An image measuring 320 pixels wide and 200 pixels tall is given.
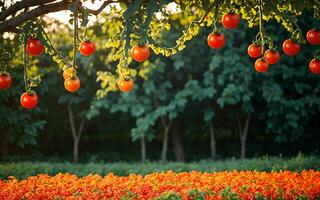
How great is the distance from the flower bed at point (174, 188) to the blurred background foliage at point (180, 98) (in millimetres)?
7159

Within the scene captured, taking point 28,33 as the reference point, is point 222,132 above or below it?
below

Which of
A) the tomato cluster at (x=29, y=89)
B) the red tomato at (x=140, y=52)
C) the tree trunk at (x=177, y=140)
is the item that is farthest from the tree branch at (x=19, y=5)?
the tree trunk at (x=177, y=140)

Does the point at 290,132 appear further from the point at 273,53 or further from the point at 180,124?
the point at 273,53

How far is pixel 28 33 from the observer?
602cm

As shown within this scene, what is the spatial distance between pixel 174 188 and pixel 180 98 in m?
10.9

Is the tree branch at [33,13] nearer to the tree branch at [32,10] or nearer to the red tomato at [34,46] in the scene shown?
the tree branch at [32,10]

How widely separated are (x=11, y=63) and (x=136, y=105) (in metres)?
4.36

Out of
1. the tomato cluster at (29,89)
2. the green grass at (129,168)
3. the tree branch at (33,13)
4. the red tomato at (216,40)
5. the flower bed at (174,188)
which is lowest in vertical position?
the green grass at (129,168)

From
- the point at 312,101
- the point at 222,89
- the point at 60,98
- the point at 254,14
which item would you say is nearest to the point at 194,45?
the point at 222,89

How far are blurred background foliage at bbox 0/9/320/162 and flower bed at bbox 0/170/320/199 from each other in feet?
23.5

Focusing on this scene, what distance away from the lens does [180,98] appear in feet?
58.2

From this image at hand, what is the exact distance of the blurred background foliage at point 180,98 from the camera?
1698 centimetres

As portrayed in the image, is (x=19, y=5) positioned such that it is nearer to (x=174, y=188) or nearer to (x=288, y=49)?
(x=174, y=188)

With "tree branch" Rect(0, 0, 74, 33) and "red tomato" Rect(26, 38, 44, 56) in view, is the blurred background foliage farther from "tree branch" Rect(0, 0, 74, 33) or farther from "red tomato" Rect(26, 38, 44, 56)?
"red tomato" Rect(26, 38, 44, 56)
